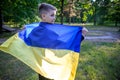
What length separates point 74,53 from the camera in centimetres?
326

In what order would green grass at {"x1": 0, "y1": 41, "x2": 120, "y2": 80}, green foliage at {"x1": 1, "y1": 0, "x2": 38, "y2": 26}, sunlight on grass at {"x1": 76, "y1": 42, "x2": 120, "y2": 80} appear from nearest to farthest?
1. green grass at {"x1": 0, "y1": 41, "x2": 120, "y2": 80}
2. sunlight on grass at {"x1": 76, "y1": 42, "x2": 120, "y2": 80}
3. green foliage at {"x1": 1, "y1": 0, "x2": 38, "y2": 26}

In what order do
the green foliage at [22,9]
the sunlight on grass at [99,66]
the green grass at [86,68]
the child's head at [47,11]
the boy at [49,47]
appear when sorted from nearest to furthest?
the child's head at [47,11] < the boy at [49,47] < the green grass at [86,68] < the sunlight on grass at [99,66] < the green foliage at [22,9]

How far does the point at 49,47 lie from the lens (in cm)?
310

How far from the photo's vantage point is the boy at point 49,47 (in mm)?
2982

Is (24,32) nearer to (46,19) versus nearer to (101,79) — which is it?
(46,19)

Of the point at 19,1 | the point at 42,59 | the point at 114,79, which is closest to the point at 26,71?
the point at 114,79

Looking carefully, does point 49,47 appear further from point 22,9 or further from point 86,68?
point 22,9

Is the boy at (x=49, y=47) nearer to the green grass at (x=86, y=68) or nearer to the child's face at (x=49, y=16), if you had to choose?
the child's face at (x=49, y=16)

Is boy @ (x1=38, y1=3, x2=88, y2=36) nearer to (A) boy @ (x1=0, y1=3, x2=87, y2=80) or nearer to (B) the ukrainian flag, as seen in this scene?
(A) boy @ (x1=0, y1=3, x2=87, y2=80)

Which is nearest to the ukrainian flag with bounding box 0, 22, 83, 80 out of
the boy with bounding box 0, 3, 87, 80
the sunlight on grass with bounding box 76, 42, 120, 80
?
the boy with bounding box 0, 3, 87, 80

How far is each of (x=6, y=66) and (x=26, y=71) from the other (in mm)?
768

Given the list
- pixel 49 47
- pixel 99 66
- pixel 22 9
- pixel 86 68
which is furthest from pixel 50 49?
pixel 22 9

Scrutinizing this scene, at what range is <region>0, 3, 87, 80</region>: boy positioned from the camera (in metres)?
2.98

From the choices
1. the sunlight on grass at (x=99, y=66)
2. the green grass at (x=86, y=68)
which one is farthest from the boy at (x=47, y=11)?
the sunlight on grass at (x=99, y=66)
